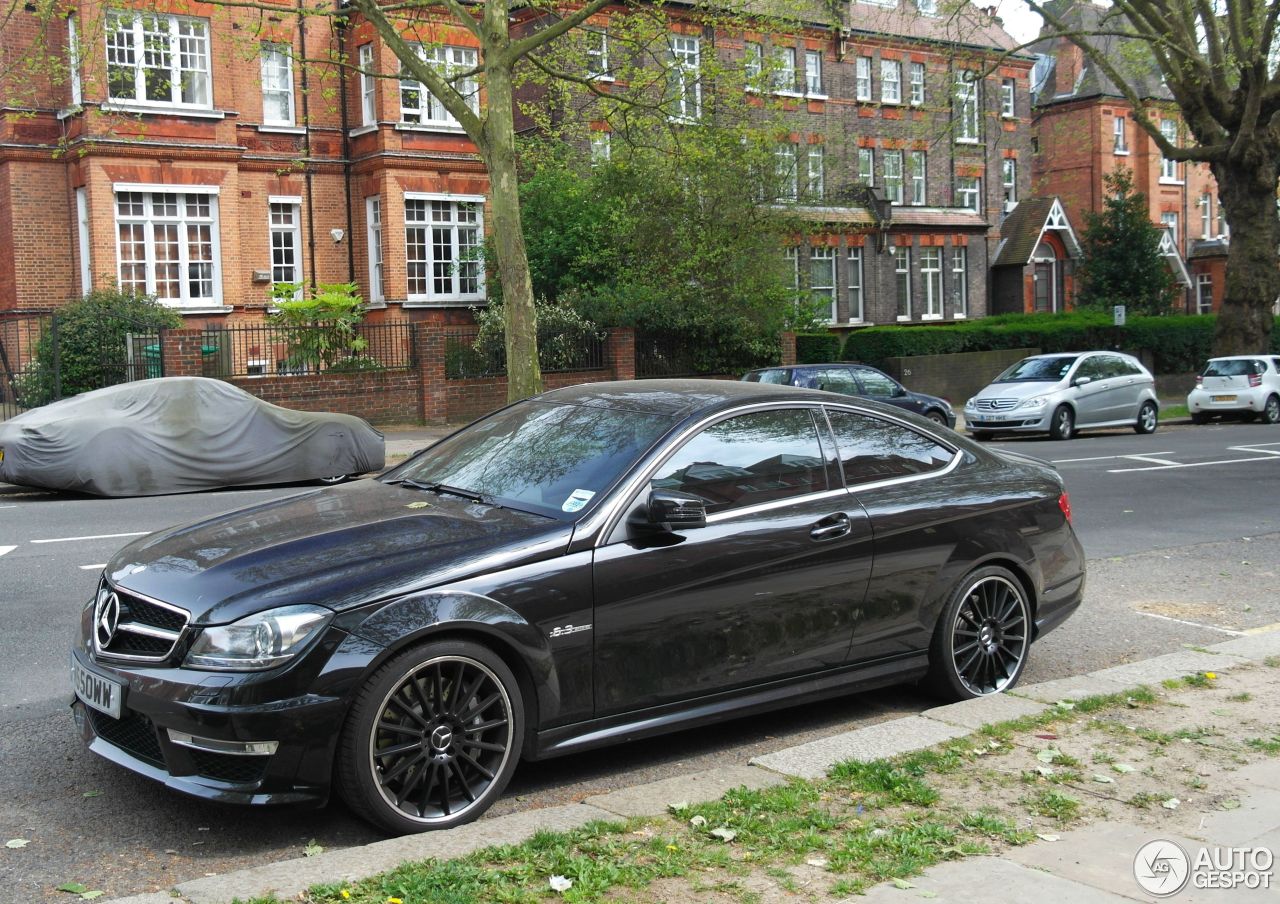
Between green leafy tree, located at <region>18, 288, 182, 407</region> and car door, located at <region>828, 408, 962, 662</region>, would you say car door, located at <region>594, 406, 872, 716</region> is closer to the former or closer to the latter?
car door, located at <region>828, 408, 962, 662</region>

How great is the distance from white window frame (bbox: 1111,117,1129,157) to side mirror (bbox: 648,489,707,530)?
181 ft

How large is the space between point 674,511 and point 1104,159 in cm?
5464

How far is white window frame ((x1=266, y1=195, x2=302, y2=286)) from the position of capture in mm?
31859

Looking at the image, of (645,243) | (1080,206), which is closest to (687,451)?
(645,243)

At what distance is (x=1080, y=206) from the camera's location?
5466cm

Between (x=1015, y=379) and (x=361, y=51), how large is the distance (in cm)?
1848

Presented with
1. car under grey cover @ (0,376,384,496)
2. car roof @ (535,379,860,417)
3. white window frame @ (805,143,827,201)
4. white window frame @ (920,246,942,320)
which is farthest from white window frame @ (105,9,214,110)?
white window frame @ (920,246,942,320)

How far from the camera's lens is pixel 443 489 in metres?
5.74

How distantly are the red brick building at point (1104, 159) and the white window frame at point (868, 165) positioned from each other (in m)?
12.9

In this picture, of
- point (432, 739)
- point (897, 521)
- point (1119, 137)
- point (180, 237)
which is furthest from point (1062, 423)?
point (1119, 137)

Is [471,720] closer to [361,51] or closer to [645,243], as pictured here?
Result: [645,243]

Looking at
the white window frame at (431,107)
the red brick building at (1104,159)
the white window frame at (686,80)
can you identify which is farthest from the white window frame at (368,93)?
the red brick building at (1104,159)

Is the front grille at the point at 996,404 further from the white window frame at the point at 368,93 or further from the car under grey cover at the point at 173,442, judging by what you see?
the white window frame at the point at 368,93

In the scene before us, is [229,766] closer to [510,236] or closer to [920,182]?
[510,236]
